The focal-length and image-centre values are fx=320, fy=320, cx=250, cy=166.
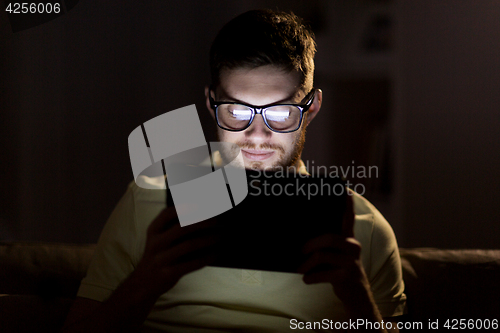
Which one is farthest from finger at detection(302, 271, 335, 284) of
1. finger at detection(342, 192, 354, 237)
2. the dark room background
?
the dark room background

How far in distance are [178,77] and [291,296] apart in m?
0.90

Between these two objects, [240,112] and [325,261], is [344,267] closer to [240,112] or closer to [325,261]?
[325,261]

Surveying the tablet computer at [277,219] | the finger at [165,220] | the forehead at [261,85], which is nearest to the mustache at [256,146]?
the forehead at [261,85]

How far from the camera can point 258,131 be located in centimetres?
102

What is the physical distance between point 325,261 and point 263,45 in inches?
25.8

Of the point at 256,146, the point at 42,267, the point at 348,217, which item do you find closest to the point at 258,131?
the point at 256,146

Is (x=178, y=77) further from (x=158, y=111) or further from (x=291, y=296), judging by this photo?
(x=291, y=296)

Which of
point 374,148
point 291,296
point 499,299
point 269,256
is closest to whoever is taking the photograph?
point 269,256

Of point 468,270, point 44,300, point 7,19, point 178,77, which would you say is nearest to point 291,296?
point 468,270

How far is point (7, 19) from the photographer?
1231mm

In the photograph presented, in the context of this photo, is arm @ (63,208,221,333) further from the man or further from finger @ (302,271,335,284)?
finger @ (302,271,335,284)

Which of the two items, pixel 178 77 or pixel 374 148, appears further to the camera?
pixel 374 148

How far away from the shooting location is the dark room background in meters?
1.26

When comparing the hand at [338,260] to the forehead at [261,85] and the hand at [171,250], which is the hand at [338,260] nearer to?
the hand at [171,250]
